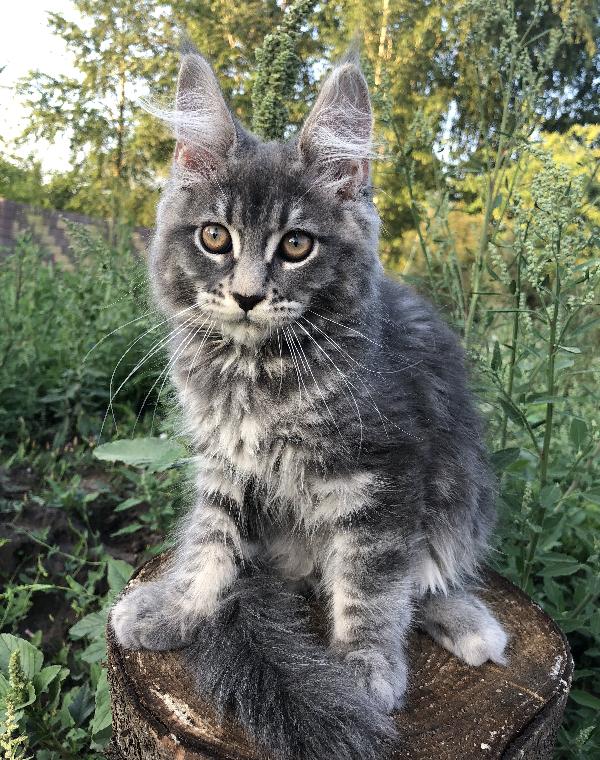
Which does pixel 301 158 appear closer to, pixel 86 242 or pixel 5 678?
pixel 86 242

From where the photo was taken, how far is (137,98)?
1439 mm

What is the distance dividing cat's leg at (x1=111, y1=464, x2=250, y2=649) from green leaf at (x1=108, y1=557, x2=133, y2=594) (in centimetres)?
28

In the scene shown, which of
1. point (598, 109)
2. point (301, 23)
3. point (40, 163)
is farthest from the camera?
point (598, 109)

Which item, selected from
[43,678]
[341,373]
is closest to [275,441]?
[341,373]

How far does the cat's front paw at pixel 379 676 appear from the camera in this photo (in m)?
1.15

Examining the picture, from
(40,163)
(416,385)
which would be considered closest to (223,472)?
(416,385)

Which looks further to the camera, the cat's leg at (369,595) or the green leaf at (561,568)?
the green leaf at (561,568)

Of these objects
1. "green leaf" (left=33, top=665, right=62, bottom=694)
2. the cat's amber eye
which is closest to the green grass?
"green leaf" (left=33, top=665, right=62, bottom=694)

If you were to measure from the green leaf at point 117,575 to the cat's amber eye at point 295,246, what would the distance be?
1.04 meters

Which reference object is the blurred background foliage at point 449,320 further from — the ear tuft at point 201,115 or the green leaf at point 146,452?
the ear tuft at point 201,115

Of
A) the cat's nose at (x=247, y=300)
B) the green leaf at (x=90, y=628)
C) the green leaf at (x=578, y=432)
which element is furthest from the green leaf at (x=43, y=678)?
the green leaf at (x=578, y=432)

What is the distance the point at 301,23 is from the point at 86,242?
42.3 inches

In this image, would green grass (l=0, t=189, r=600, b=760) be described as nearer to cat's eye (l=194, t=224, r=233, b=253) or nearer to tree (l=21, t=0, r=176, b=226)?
cat's eye (l=194, t=224, r=233, b=253)

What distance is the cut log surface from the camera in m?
1.06
